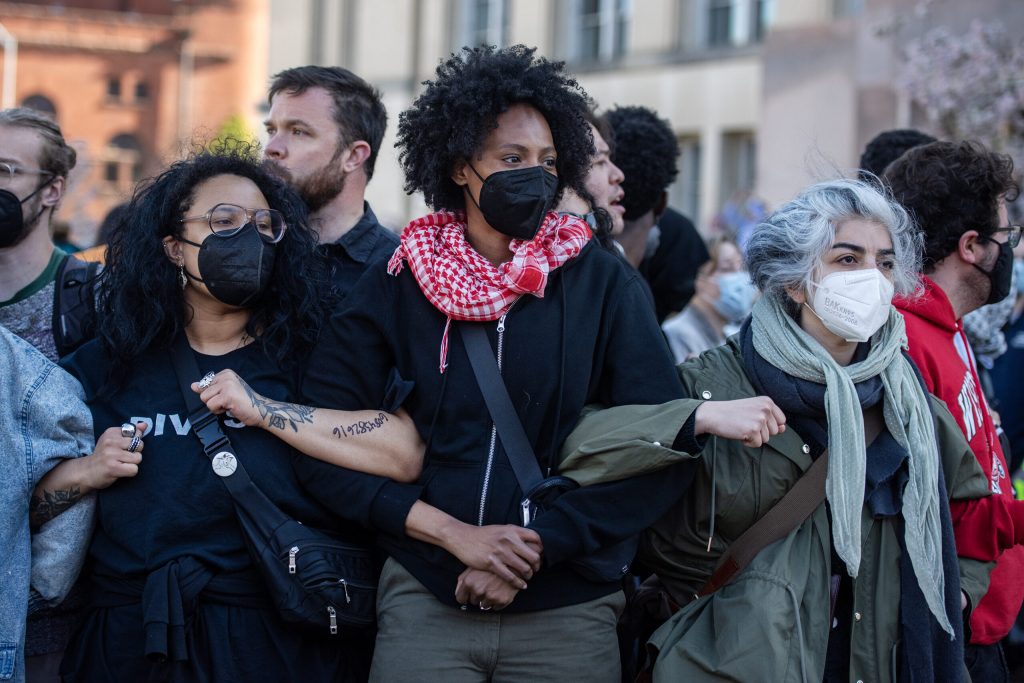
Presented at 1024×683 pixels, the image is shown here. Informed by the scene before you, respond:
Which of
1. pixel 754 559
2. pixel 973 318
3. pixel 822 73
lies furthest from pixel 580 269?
pixel 822 73

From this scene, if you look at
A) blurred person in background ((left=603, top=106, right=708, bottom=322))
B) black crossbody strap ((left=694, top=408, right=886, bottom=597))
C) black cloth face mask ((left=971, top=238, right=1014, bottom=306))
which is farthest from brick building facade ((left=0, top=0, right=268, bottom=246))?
black crossbody strap ((left=694, top=408, right=886, bottom=597))

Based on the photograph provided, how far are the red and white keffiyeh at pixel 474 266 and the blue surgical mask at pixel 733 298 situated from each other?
2.78 m

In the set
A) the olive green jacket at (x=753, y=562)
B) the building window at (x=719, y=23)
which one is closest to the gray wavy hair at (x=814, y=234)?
the olive green jacket at (x=753, y=562)

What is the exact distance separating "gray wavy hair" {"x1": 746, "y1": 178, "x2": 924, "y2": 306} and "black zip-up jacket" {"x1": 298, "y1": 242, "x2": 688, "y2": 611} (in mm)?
479

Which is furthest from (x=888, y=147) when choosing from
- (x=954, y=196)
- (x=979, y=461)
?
(x=979, y=461)

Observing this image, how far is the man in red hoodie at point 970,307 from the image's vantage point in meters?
4.04

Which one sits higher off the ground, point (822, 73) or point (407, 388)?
point (822, 73)

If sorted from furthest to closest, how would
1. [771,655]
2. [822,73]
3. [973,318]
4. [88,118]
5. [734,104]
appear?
1. [88,118]
2. [734,104]
3. [822,73]
4. [973,318]
5. [771,655]

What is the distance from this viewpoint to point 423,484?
12.3ft

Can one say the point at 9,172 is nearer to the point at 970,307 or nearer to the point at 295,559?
the point at 295,559

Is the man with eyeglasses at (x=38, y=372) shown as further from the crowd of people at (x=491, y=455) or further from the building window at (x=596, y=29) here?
the building window at (x=596, y=29)

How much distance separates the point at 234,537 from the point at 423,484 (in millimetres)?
607

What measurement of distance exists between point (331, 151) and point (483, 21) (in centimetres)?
2035

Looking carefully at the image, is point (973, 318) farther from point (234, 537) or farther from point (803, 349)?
point (234, 537)
